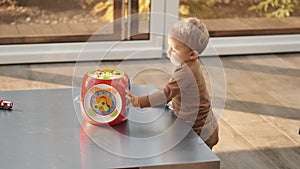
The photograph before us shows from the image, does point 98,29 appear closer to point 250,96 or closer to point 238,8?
point 238,8

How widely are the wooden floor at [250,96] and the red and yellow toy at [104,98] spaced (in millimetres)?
698

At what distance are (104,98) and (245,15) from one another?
224 centimetres

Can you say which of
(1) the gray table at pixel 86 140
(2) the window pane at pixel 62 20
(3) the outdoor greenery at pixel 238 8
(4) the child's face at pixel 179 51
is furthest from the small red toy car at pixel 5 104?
(3) the outdoor greenery at pixel 238 8

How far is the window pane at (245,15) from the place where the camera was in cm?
389

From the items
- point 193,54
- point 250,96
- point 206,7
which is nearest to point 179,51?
point 193,54

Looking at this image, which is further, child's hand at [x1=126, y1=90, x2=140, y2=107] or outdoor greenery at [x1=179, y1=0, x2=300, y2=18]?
outdoor greenery at [x1=179, y1=0, x2=300, y2=18]

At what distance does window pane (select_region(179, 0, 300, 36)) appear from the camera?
3.89m

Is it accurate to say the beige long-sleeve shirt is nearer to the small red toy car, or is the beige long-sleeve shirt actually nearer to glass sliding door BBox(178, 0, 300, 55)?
the small red toy car

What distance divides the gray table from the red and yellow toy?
1.2 inches

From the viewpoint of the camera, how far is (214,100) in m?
2.89

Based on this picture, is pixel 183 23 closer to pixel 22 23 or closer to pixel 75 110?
pixel 75 110

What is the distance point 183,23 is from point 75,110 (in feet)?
1.50

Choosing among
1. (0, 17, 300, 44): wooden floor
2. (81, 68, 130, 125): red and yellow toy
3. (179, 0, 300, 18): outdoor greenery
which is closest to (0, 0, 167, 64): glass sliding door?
(0, 17, 300, 44): wooden floor

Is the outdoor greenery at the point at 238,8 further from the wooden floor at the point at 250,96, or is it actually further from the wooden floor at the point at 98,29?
the wooden floor at the point at 250,96
